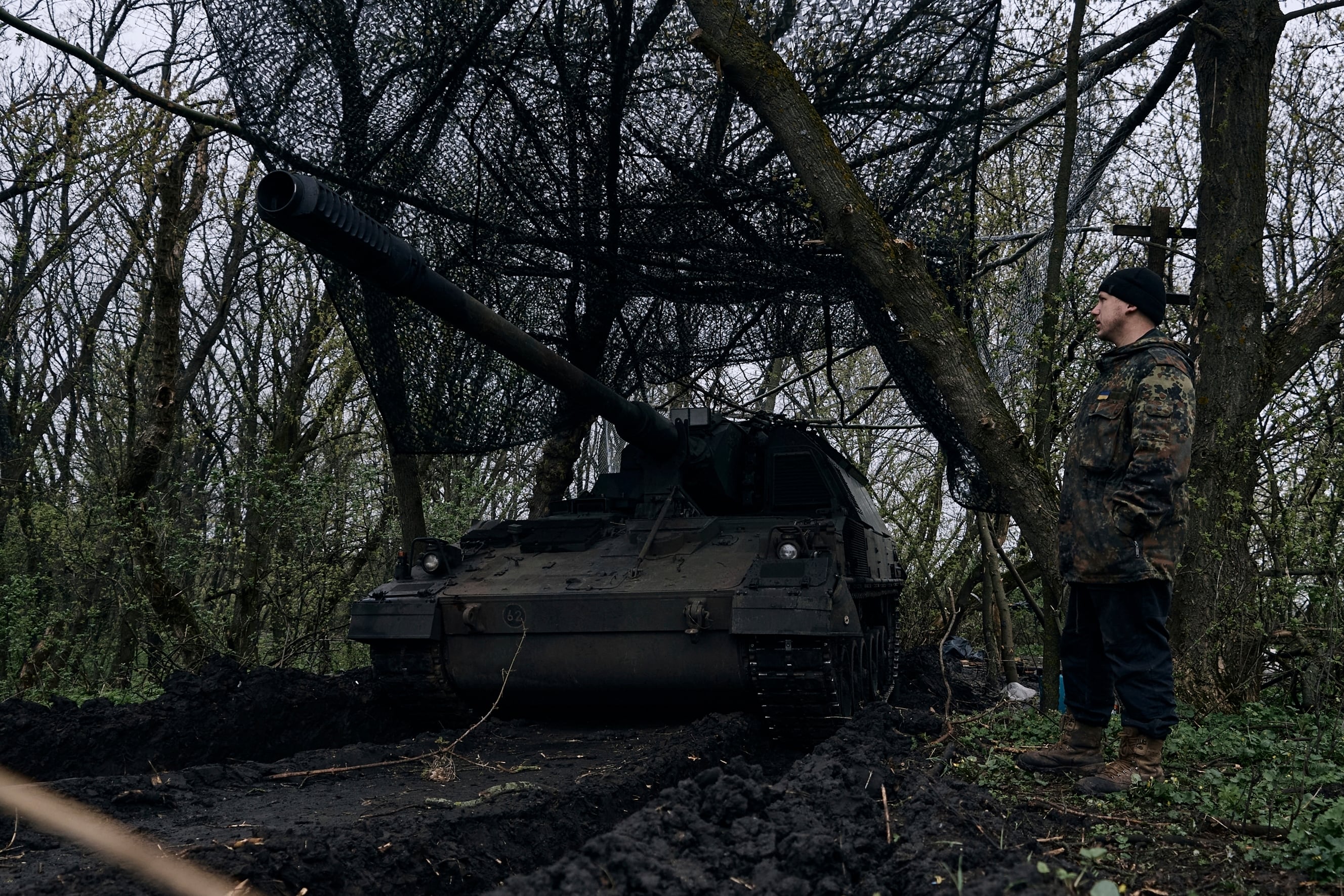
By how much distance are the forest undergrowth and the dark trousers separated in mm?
318

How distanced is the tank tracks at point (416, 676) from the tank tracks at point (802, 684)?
87.3 inches

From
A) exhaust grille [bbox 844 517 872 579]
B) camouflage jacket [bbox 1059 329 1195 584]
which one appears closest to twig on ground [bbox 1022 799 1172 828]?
camouflage jacket [bbox 1059 329 1195 584]

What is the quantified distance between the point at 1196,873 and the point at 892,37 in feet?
18.0

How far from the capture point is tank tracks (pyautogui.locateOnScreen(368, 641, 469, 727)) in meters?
7.43

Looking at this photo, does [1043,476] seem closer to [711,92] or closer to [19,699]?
[711,92]

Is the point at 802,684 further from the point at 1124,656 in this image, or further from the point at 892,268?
the point at 892,268

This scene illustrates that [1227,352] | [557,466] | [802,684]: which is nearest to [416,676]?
[802,684]

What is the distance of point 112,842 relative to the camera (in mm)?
4254

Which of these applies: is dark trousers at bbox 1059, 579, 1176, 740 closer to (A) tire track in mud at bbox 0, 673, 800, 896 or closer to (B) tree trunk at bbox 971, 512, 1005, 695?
(A) tire track in mud at bbox 0, 673, 800, 896

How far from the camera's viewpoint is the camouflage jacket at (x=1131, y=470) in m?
4.62

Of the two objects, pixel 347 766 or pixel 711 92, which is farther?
pixel 711 92

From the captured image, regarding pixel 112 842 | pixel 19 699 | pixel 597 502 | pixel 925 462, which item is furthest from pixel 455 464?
pixel 112 842

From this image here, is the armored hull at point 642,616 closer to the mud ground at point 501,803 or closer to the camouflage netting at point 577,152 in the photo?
the mud ground at point 501,803

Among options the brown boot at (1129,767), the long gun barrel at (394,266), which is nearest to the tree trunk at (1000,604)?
the long gun barrel at (394,266)
